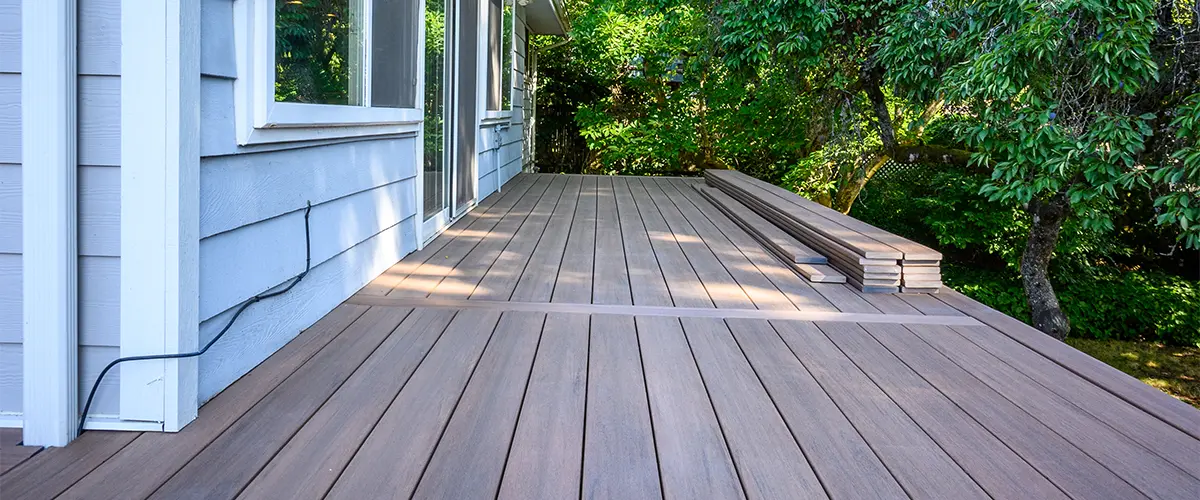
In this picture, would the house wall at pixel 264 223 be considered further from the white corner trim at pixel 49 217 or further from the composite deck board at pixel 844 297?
the composite deck board at pixel 844 297

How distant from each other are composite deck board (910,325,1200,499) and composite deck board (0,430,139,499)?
214 centimetres

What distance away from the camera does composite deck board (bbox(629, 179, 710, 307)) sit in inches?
144

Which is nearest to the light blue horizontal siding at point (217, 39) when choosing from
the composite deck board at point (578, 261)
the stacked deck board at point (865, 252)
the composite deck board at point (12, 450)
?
the composite deck board at point (12, 450)

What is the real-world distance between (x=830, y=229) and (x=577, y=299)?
173cm

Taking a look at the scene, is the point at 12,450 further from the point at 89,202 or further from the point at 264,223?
the point at 264,223

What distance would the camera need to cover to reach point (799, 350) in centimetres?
290

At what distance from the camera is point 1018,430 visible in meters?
2.21

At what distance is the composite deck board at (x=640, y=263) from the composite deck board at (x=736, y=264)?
0.34 m

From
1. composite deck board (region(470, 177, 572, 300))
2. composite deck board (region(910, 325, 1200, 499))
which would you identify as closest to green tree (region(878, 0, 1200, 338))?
composite deck board (region(910, 325, 1200, 499))

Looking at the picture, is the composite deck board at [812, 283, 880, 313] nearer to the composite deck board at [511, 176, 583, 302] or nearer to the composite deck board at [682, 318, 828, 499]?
the composite deck board at [682, 318, 828, 499]

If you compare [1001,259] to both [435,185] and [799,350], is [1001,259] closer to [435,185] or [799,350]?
Result: [435,185]

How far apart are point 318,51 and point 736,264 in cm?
242

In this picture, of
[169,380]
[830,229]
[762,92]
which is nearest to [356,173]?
[169,380]

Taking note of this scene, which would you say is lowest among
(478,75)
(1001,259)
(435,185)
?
(1001,259)
